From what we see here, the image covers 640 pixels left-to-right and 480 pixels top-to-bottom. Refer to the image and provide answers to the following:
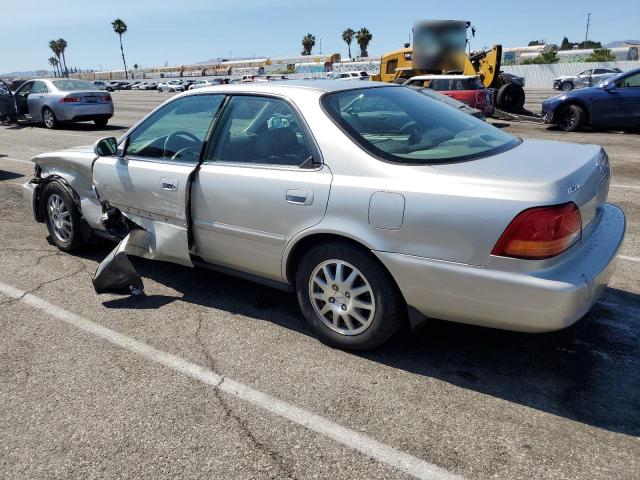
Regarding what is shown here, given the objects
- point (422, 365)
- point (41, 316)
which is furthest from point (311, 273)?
point (41, 316)

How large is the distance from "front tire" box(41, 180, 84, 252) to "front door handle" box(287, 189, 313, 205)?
8.48 ft

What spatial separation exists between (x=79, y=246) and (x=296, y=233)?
282cm

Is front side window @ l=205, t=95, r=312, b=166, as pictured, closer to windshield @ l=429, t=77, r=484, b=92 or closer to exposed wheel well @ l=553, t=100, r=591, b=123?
exposed wheel well @ l=553, t=100, r=591, b=123

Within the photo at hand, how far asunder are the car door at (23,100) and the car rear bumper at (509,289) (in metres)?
18.0

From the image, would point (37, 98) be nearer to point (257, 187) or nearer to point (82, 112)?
point (82, 112)

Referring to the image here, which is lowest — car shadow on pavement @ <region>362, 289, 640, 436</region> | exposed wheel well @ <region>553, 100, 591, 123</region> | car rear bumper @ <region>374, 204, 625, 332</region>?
car shadow on pavement @ <region>362, 289, 640, 436</region>

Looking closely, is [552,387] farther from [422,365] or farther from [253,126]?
[253,126]

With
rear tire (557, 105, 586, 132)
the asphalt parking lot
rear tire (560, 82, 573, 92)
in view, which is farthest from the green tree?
the asphalt parking lot

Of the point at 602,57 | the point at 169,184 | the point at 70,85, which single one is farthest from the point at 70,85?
the point at 602,57

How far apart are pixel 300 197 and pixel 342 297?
64 centimetres

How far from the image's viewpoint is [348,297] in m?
3.29

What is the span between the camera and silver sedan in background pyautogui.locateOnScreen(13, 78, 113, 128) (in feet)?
53.9

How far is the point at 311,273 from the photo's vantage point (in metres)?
3.42

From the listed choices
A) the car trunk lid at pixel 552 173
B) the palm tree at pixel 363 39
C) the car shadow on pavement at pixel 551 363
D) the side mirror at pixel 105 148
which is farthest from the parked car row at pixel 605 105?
the palm tree at pixel 363 39
